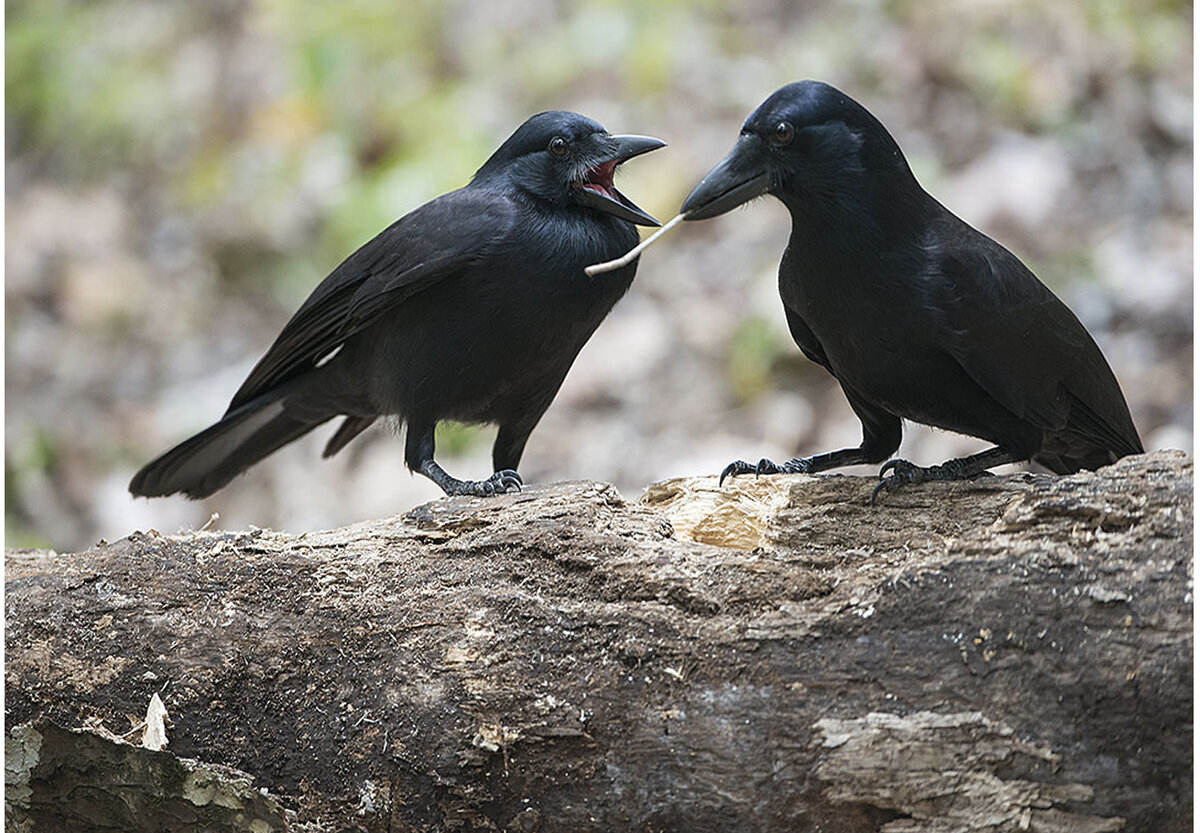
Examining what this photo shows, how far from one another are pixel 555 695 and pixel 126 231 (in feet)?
22.9

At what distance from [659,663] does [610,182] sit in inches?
74.2

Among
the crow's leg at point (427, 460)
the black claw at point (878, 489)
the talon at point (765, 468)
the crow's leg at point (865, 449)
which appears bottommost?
the black claw at point (878, 489)

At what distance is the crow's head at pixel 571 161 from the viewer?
3846 millimetres

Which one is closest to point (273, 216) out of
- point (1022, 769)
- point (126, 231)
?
point (126, 231)

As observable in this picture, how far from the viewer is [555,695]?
2553 millimetres

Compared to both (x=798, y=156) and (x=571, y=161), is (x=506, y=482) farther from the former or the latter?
(x=798, y=156)

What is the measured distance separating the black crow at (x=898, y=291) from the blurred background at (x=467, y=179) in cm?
224

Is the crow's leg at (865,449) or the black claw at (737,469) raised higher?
the crow's leg at (865,449)

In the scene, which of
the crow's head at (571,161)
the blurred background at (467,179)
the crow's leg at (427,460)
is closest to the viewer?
the crow's leg at (427,460)

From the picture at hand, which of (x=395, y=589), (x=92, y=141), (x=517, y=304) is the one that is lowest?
(x=395, y=589)

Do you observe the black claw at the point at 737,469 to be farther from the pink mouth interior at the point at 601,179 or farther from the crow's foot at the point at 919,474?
the pink mouth interior at the point at 601,179

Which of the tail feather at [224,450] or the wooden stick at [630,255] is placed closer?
the wooden stick at [630,255]

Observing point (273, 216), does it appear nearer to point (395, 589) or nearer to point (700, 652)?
point (395, 589)

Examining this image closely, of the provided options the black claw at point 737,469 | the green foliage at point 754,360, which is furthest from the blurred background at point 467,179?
the black claw at point 737,469
